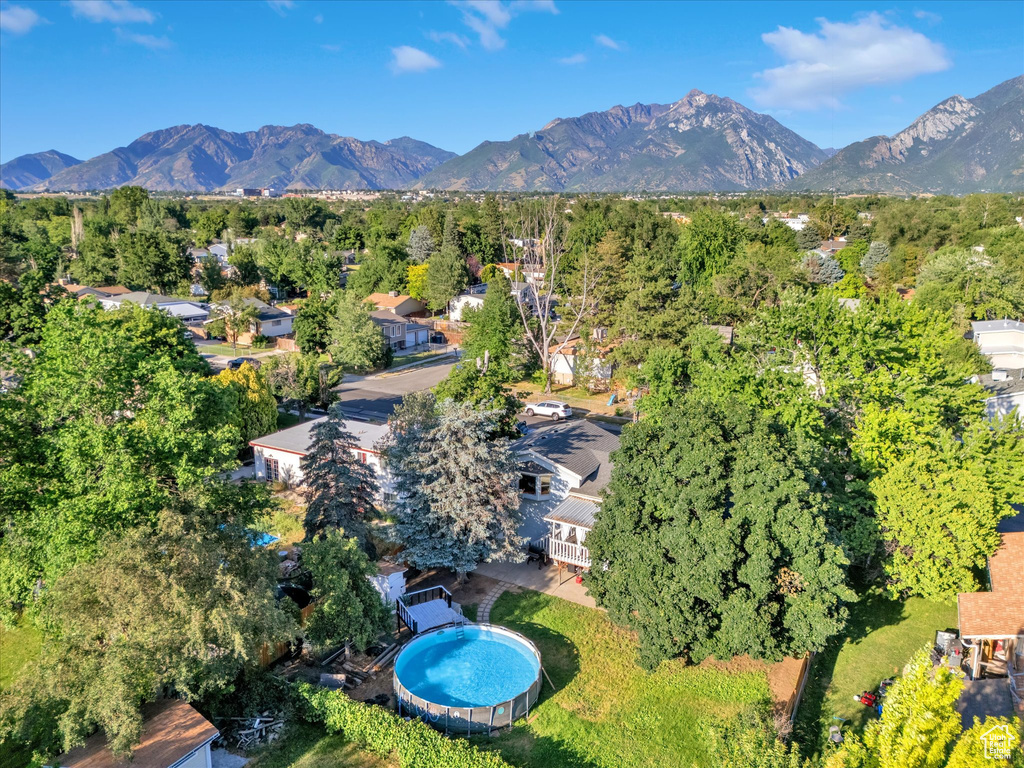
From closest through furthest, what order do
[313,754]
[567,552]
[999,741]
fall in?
1. [999,741]
2. [313,754]
3. [567,552]

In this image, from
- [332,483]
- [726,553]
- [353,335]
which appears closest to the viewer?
[726,553]

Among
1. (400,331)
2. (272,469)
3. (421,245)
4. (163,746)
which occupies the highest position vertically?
(421,245)

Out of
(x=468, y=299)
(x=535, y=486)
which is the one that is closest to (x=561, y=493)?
(x=535, y=486)

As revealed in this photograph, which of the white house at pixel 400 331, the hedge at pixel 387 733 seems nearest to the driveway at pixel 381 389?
the white house at pixel 400 331

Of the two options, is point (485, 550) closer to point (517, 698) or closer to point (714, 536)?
point (517, 698)

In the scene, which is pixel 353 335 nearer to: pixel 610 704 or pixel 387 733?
pixel 387 733

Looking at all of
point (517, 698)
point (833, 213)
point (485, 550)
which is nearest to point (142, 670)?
point (517, 698)

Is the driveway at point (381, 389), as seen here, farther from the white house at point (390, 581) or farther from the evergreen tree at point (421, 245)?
the evergreen tree at point (421, 245)
